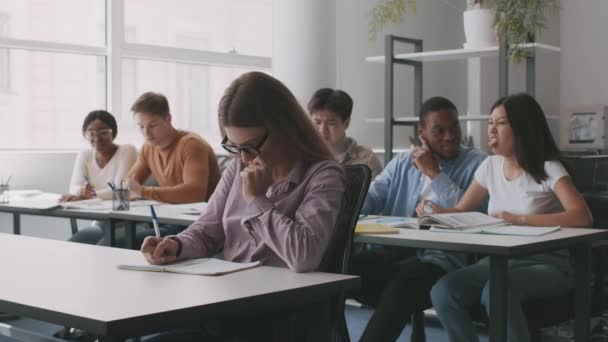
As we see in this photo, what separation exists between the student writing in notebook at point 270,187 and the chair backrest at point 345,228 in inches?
1.4

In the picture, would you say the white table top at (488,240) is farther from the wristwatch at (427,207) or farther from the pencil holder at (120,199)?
the pencil holder at (120,199)

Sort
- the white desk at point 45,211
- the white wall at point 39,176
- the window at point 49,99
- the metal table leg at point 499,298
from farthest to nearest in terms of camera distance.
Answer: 1. the window at point 49,99
2. the white wall at point 39,176
3. the white desk at point 45,211
4. the metal table leg at point 499,298

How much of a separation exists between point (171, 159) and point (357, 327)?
4.35 feet

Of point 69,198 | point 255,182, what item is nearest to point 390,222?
point 255,182

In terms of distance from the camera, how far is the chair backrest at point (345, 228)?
200 centimetres

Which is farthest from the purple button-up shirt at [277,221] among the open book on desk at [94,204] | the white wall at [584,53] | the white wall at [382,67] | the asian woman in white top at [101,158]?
the white wall at [584,53]

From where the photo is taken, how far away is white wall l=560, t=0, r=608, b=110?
672 centimetres

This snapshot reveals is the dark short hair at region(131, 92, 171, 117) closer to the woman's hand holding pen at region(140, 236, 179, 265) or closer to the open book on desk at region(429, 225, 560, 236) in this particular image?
the open book on desk at region(429, 225, 560, 236)

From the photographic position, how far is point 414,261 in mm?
2891

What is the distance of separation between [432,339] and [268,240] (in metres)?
2.13

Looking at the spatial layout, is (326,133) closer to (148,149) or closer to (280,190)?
(148,149)

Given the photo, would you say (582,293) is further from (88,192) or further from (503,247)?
(88,192)

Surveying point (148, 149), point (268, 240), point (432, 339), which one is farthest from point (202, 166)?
point (268, 240)

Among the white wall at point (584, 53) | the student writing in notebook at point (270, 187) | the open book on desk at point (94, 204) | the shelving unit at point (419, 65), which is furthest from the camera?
the white wall at point (584, 53)
